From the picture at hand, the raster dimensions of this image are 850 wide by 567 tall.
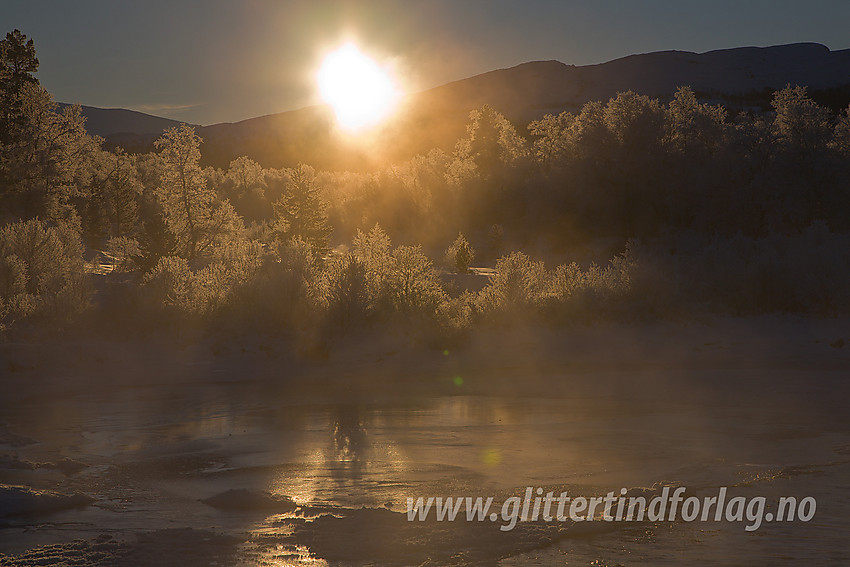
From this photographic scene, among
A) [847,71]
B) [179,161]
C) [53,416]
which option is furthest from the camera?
[847,71]

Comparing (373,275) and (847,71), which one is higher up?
(847,71)

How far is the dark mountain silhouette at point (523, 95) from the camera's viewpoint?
374 feet

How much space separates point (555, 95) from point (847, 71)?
159 ft

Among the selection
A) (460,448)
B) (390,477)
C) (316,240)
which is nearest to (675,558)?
(390,477)

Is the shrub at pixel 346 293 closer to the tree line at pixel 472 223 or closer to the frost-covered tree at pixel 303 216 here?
the tree line at pixel 472 223

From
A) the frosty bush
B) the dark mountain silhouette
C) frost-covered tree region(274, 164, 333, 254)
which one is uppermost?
the dark mountain silhouette

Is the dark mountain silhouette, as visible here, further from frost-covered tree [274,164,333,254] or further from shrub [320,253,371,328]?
shrub [320,253,371,328]

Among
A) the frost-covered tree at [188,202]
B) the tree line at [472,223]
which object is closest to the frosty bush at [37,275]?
the tree line at [472,223]

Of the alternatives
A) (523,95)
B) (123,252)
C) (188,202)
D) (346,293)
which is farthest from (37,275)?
(523,95)

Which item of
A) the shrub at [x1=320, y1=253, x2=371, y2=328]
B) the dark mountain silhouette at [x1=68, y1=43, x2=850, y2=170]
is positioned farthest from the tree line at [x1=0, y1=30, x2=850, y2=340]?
the dark mountain silhouette at [x1=68, y1=43, x2=850, y2=170]

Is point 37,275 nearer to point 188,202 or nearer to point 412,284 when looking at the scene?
point 412,284

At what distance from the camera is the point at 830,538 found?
5.94 m

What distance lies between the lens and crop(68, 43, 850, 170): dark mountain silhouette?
11406cm

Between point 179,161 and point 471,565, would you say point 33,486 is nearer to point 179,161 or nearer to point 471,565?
point 471,565
